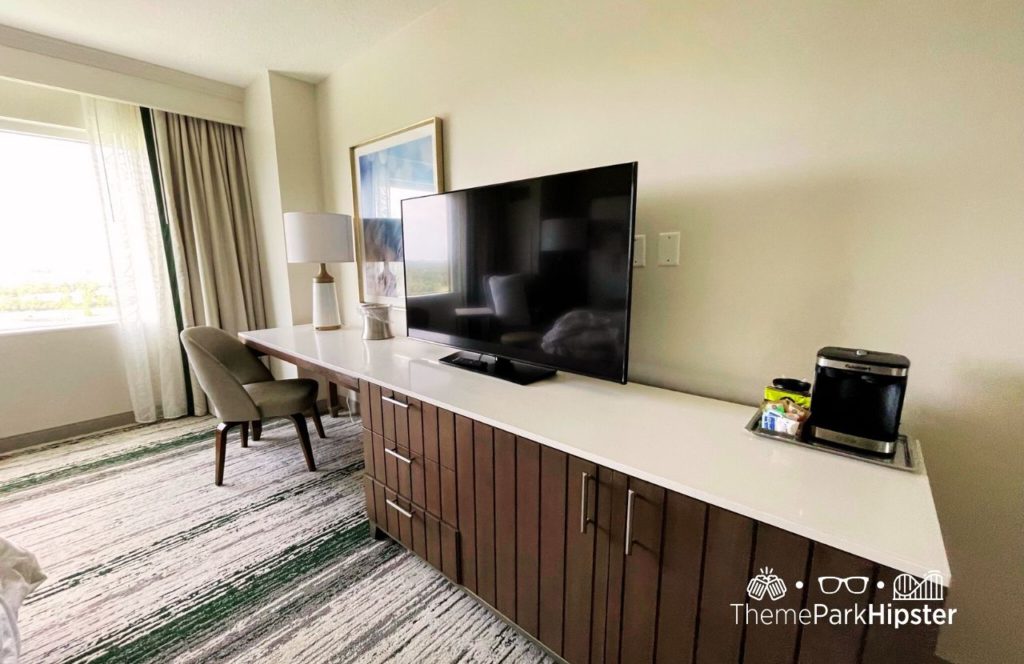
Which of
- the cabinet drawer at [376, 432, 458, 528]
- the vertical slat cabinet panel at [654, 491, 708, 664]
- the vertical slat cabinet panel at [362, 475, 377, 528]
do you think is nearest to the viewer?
the vertical slat cabinet panel at [654, 491, 708, 664]

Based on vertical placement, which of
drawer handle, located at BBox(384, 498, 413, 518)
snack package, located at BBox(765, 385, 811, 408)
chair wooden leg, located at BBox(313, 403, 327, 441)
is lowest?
chair wooden leg, located at BBox(313, 403, 327, 441)

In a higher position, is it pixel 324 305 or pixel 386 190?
pixel 386 190

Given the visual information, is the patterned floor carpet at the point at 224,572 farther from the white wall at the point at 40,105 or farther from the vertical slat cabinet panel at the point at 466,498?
the white wall at the point at 40,105

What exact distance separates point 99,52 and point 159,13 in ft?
2.82

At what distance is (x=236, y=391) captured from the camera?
2117mm

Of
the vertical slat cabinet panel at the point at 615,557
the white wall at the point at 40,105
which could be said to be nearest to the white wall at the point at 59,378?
the white wall at the point at 40,105

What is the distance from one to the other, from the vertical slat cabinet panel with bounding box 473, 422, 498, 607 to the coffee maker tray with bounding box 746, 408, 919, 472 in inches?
28.5

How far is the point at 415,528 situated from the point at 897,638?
1.37m

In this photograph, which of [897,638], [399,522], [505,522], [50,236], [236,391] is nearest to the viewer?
[897,638]

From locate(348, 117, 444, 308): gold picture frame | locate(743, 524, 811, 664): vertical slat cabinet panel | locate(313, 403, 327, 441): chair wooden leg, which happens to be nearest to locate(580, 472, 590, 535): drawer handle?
locate(743, 524, 811, 664): vertical slat cabinet panel

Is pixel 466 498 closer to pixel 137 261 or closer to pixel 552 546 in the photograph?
pixel 552 546

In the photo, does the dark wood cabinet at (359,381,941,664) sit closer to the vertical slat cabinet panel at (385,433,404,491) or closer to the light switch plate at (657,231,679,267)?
the vertical slat cabinet panel at (385,433,404,491)

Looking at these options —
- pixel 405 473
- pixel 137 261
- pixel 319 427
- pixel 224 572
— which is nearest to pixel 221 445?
pixel 319 427

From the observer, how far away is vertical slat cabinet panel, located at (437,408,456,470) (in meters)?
1.33
